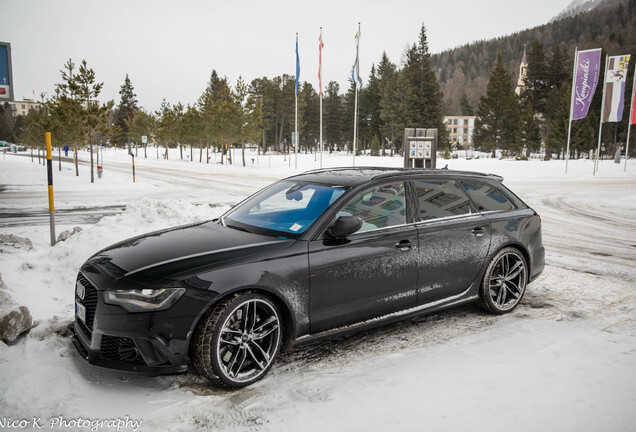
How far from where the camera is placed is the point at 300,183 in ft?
14.9

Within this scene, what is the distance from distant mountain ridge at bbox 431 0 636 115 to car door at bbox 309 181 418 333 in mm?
102733

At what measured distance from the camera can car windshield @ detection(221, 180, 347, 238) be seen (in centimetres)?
382

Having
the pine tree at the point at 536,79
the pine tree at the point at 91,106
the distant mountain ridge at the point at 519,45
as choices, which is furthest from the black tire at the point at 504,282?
the distant mountain ridge at the point at 519,45

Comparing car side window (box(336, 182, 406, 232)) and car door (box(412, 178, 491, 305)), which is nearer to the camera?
car side window (box(336, 182, 406, 232))

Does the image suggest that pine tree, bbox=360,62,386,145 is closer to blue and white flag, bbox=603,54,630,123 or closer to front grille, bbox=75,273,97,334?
blue and white flag, bbox=603,54,630,123

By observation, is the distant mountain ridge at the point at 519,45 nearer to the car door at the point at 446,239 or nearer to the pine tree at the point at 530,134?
the pine tree at the point at 530,134

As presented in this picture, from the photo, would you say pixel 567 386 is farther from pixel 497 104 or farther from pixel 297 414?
pixel 497 104

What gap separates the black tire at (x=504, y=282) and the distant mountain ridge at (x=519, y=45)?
101351mm

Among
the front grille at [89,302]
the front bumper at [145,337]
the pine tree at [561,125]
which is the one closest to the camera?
the front bumper at [145,337]

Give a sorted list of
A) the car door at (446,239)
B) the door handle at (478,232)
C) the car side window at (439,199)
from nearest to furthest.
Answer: the car door at (446,239), the car side window at (439,199), the door handle at (478,232)

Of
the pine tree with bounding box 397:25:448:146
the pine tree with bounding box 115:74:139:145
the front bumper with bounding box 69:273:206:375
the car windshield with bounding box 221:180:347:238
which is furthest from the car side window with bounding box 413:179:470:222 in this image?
the pine tree with bounding box 115:74:139:145

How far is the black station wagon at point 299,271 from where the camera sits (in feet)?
10.0

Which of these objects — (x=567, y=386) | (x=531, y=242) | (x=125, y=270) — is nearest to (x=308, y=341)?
(x=125, y=270)

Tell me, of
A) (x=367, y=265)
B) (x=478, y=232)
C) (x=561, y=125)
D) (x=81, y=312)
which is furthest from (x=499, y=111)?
(x=81, y=312)
